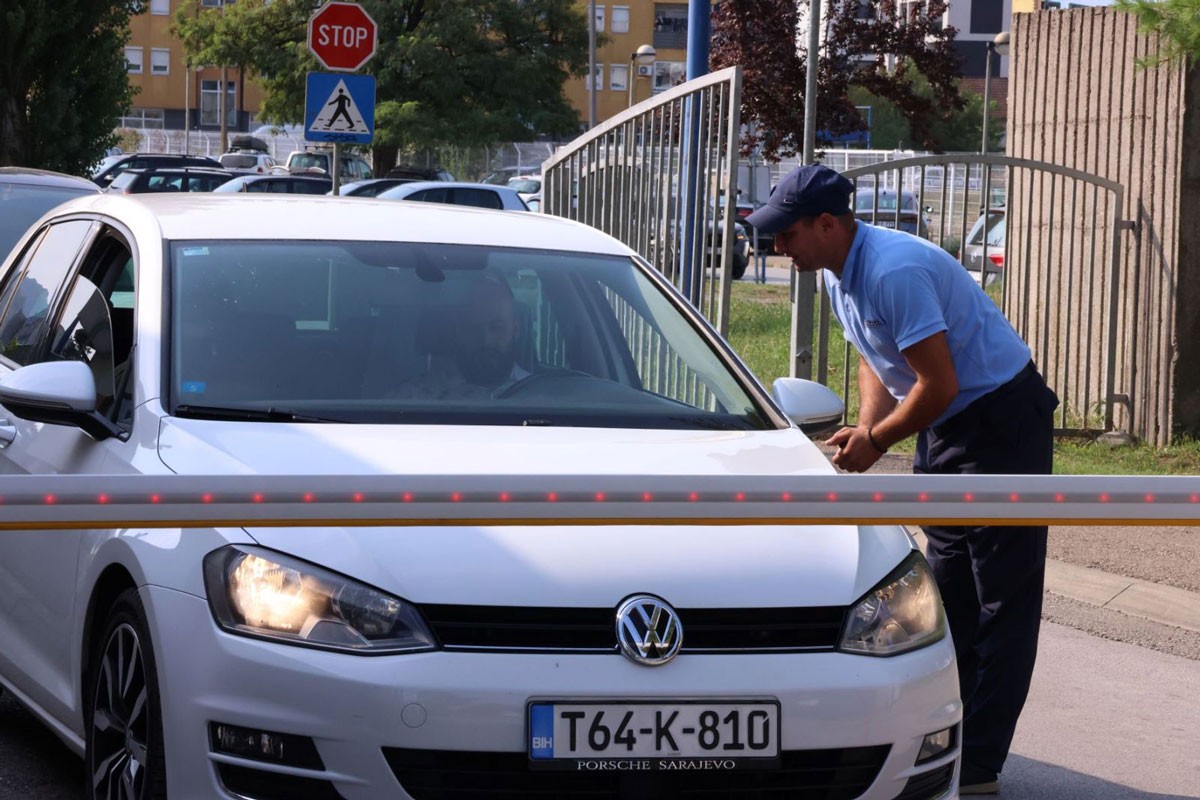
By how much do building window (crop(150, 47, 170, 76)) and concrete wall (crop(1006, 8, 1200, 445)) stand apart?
83.2m

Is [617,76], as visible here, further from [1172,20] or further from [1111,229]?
[1172,20]

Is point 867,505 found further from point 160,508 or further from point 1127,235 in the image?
point 1127,235

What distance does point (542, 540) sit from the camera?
3.78 metres

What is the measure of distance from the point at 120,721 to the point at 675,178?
18.5 feet

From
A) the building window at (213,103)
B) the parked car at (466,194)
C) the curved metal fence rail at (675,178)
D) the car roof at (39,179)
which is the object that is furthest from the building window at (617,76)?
the curved metal fence rail at (675,178)

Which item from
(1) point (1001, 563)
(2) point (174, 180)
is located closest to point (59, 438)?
(1) point (1001, 563)

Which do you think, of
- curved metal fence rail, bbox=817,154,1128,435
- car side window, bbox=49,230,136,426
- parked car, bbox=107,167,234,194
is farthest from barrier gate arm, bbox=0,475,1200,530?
parked car, bbox=107,167,234,194

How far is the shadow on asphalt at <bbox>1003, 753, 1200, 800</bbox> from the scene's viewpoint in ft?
16.8

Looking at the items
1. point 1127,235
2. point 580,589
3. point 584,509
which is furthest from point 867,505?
point 1127,235

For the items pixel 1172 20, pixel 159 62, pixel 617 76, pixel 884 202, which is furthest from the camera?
pixel 159 62

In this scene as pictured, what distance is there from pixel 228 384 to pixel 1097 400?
27.0 feet

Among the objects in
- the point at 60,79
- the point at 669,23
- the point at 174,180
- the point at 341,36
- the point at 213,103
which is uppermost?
the point at 669,23

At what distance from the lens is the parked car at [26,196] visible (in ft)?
37.6

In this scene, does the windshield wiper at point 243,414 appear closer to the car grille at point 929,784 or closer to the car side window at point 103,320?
the car side window at point 103,320
